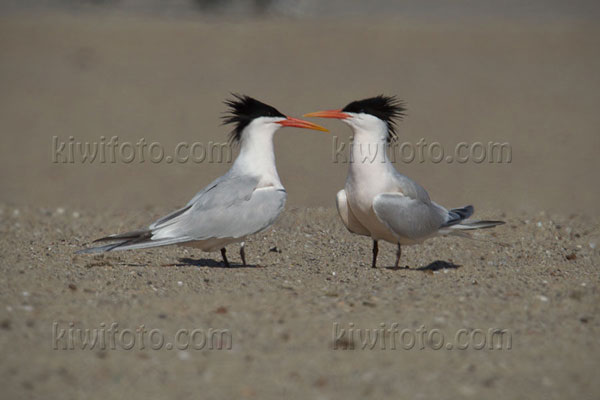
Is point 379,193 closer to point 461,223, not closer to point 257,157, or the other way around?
point 461,223

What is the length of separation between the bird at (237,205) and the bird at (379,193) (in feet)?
1.64

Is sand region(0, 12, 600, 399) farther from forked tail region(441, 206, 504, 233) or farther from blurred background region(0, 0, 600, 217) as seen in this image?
forked tail region(441, 206, 504, 233)

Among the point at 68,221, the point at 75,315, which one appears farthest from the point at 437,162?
the point at 75,315

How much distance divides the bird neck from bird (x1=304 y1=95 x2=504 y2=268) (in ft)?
1.56

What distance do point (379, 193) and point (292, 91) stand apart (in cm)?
1197

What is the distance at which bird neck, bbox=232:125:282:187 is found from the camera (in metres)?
6.40

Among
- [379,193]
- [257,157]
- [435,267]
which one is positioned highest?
[257,157]

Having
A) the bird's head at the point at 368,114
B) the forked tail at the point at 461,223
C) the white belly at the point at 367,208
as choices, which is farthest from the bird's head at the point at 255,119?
the forked tail at the point at 461,223

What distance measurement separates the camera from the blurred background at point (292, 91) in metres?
12.2

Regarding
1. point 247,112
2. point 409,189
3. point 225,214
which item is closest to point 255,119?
point 247,112

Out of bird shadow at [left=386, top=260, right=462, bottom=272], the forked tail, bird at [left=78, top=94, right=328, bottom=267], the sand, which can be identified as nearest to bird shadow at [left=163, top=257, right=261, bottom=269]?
the sand

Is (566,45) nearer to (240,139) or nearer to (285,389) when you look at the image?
(240,139)

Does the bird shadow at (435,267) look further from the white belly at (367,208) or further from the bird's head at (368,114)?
the bird's head at (368,114)

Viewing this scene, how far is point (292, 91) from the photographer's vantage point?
58.5ft
